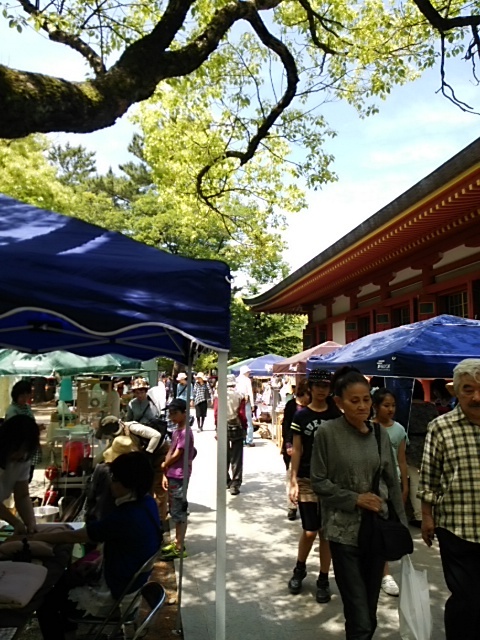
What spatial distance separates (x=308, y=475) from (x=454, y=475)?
160 cm

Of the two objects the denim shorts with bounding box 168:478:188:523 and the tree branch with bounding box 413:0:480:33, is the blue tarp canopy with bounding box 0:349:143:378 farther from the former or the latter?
the tree branch with bounding box 413:0:480:33

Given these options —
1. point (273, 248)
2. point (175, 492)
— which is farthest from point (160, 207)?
point (175, 492)

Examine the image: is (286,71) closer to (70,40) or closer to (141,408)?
(70,40)

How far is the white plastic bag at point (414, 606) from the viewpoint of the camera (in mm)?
2936

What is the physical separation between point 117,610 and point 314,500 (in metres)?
1.76

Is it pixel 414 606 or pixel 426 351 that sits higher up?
pixel 426 351

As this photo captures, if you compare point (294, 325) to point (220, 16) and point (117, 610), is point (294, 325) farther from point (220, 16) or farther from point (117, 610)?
point (117, 610)

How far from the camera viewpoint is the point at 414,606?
116 inches

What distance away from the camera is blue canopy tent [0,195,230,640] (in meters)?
2.54

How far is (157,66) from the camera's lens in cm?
516

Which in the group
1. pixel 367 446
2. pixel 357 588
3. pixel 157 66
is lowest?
pixel 357 588

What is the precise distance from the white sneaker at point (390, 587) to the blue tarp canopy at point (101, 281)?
8.83ft

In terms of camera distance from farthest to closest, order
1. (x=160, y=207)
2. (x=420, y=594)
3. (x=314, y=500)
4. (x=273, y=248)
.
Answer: (x=160, y=207)
(x=273, y=248)
(x=314, y=500)
(x=420, y=594)

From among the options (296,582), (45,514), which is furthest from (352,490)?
(45,514)
